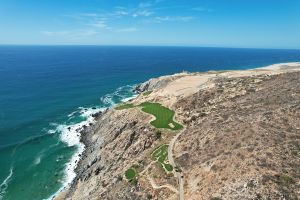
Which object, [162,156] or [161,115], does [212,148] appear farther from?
[161,115]

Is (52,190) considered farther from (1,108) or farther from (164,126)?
(1,108)

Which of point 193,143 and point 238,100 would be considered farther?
point 238,100

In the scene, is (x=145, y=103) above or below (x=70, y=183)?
above

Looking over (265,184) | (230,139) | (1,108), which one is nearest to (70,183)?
(230,139)

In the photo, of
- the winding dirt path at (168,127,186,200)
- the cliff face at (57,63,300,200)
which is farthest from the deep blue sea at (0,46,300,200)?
the winding dirt path at (168,127,186,200)

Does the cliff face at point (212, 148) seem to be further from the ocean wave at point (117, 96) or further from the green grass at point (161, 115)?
the ocean wave at point (117, 96)

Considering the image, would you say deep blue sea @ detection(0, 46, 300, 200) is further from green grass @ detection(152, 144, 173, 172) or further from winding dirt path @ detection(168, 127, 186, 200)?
winding dirt path @ detection(168, 127, 186, 200)

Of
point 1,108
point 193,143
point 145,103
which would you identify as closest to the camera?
point 193,143
